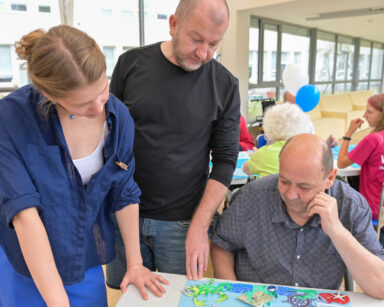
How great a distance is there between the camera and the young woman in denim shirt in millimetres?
834

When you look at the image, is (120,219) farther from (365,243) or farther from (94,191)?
(365,243)

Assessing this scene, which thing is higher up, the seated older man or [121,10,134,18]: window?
[121,10,134,18]: window

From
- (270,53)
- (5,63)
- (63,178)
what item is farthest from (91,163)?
(270,53)

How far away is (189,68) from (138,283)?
0.81m

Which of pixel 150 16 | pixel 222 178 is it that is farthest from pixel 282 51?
pixel 222 178

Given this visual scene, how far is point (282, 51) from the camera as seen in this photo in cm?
785

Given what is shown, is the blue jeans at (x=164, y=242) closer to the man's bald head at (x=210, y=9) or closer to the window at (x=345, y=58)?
the man's bald head at (x=210, y=9)

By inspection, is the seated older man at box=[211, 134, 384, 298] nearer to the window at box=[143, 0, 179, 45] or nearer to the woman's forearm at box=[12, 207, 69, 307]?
the woman's forearm at box=[12, 207, 69, 307]

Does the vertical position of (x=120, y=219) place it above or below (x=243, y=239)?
above

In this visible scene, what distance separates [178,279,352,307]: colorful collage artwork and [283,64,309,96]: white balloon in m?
4.27

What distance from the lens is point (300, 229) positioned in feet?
4.45

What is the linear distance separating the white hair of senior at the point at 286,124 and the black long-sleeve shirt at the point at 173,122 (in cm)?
115

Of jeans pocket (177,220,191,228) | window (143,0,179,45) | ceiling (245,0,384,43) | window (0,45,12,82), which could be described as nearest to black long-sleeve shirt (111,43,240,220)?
jeans pocket (177,220,191,228)

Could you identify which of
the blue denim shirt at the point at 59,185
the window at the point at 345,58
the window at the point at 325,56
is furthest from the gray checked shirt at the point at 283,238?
the window at the point at 345,58
